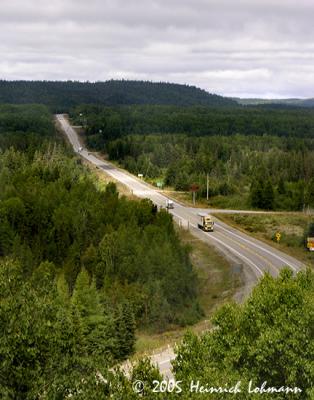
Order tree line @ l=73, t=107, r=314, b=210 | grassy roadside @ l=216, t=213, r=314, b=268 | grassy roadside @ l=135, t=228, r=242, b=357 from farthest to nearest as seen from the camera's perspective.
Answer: tree line @ l=73, t=107, r=314, b=210 < grassy roadside @ l=216, t=213, r=314, b=268 < grassy roadside @ l=135, t=228, r=242, b=357

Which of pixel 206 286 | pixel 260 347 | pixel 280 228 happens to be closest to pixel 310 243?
pixel 280 228

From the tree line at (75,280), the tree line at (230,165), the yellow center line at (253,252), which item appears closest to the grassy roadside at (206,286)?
the tree line at (75,280)

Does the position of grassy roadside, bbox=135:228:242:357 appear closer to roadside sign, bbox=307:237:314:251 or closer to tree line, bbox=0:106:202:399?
tree line, bbox=0:106:202:399

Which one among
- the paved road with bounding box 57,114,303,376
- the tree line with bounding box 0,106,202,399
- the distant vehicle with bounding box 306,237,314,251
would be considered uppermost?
the tree line with bounding box 0,106,202,399

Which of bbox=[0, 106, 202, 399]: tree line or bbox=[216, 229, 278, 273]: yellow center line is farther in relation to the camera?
bbox=[216, 229, 278, 273]: yellow center line

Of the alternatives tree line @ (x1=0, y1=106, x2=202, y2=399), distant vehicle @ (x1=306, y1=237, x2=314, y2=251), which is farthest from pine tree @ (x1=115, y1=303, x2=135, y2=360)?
distant vehicle @ (x1=306, y1=237, x2=314, y2=251)

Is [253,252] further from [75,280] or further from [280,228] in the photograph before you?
[75,280]

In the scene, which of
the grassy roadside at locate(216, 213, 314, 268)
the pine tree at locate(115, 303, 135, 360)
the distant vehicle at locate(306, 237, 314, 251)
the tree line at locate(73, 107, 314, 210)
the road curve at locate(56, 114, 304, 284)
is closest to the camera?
the pine tree at locate(115, 303, 135, 360)

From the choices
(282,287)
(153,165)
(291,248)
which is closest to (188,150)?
(153,165)

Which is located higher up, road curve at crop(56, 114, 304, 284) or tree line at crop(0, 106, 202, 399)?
tree line at crop(0, 106, 202, 399)
